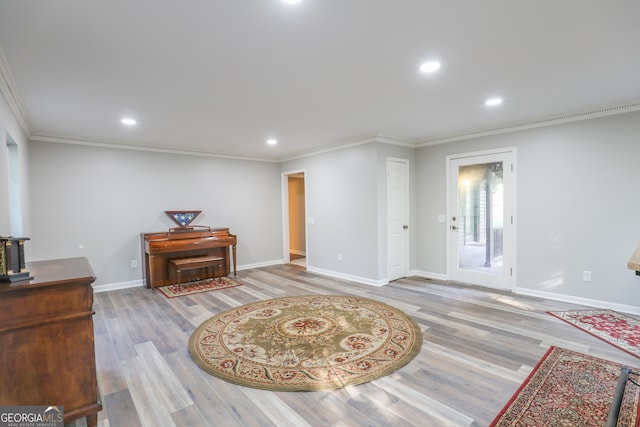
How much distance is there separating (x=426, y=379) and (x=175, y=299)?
11.3 ft

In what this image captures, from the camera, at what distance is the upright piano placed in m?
4.82

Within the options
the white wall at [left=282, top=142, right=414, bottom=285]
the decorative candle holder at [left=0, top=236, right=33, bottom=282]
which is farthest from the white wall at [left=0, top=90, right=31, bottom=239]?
the white wall at [left=282, top=142, right=414, bottom=285]

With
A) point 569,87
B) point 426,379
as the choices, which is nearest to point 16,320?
point 426,379

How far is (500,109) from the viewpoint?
3559 mm

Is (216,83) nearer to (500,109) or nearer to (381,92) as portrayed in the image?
(381,92)

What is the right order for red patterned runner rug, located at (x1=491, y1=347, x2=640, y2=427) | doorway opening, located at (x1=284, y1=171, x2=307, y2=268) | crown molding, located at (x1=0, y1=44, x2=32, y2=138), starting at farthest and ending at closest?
1. doorway opening, located at (x1=284, y1=171, x2=307, y2=268)
2. crown molding, located at (x1=0, y1=44, x2=32, y2=138)
3. red patterned runner rug, located at (x1=491, y1=347, x2=640, y2=427)

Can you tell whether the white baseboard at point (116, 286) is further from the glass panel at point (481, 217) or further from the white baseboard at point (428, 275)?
the glass panel at point (481, 217)

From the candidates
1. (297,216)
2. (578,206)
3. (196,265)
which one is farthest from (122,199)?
(578,206)

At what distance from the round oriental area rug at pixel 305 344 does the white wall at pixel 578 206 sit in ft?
7.01

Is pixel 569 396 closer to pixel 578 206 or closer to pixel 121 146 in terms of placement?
pixel 578 206

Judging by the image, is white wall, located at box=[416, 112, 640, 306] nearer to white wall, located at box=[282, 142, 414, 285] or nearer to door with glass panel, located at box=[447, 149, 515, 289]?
door with glass panel, located at box=[447, 149, 515, 289]

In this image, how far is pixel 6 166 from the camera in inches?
103

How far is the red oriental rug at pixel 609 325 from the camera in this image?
2.74 metres

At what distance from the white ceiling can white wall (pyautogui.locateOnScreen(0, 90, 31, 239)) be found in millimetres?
216
